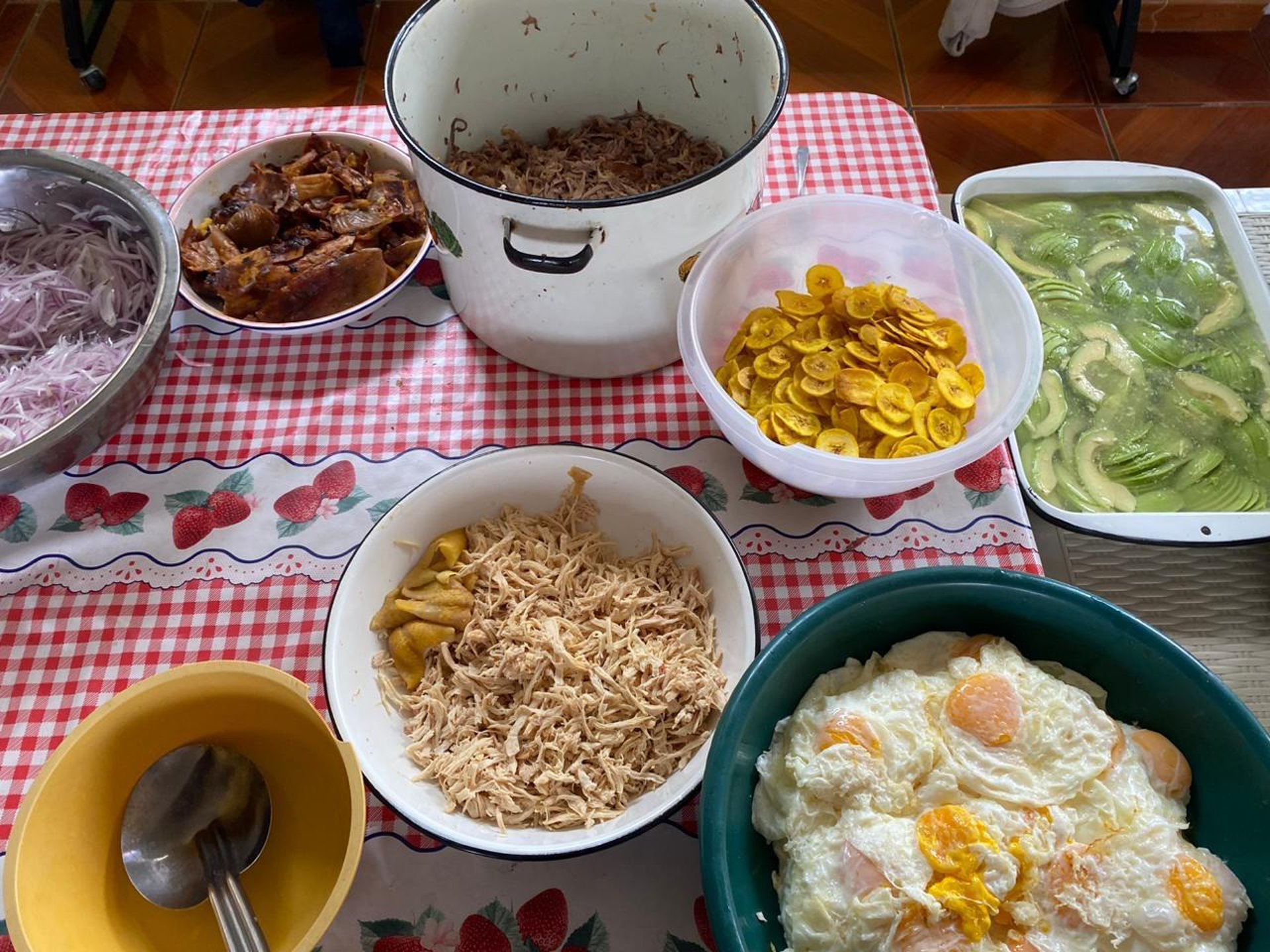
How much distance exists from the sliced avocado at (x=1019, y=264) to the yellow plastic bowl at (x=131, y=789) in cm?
124

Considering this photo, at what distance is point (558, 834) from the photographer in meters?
0.77

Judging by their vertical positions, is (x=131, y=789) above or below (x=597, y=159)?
below

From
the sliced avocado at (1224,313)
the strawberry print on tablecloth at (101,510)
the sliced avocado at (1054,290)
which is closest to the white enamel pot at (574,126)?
the strawberry print on tablecloth at (101,510)

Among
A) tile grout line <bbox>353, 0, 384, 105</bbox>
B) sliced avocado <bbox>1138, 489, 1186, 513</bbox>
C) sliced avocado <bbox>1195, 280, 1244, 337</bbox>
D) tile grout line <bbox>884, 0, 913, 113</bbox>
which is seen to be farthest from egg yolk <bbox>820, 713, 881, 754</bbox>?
tile grout line <bbox>353, 0, 384, 105</bbox>

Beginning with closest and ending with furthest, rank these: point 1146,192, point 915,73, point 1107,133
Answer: point 1146,192 → point 1107,133 → point 915,73

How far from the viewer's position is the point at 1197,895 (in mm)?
654

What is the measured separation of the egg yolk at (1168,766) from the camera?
0.72 meters

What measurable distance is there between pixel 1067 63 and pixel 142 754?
259 centimetres

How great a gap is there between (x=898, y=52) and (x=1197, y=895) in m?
2.27

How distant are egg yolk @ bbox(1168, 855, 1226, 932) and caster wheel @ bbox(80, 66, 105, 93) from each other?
2730 mm

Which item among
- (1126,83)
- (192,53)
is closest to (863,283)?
(1126,83)

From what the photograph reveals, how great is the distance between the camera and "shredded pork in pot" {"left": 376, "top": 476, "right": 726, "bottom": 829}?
81 centimetres

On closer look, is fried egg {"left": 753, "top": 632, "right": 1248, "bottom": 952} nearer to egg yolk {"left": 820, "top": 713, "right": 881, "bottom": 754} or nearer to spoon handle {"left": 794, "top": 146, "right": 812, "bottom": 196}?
egg yolk {"left": 820, "top": 713, "right": 881, "bottom": 754}

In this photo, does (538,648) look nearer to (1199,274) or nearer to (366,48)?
(1199,274)
